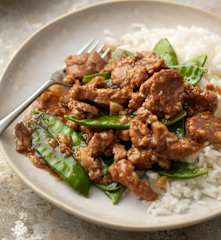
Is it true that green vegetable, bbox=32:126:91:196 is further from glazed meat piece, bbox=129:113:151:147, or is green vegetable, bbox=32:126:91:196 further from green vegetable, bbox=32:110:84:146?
glazed meat piece, bbox=129:113:151:147

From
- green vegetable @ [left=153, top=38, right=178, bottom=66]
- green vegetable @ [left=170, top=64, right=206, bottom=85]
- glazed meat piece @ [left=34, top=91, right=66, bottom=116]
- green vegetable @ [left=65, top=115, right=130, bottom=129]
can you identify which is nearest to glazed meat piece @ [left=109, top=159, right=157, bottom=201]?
green vegetable @ [left=65, top=115, right=130, bottom=129]

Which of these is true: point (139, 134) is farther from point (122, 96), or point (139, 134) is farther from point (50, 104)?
point (50, 104)

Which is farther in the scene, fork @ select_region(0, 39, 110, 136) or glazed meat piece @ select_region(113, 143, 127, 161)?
fork @ select_region(0, 39, 110, 136)

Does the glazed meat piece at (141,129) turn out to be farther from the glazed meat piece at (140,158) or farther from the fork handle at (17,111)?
the fork handle at (17,111)

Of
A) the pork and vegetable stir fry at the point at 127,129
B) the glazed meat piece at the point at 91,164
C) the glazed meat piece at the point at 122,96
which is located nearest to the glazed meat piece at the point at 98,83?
the pork and vegetable stir fry at the point at 127,129

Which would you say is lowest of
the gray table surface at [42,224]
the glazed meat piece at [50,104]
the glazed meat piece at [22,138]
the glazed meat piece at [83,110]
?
the gray table surface at [42,224]

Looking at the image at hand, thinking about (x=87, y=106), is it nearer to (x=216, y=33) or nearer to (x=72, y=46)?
(x=72, y=46)

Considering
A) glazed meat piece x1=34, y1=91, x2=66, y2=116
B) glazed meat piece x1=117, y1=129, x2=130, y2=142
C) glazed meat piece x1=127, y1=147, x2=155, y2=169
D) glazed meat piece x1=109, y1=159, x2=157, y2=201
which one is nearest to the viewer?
glazed meat piece x1=109, y1=159, x2=157, y2=201
